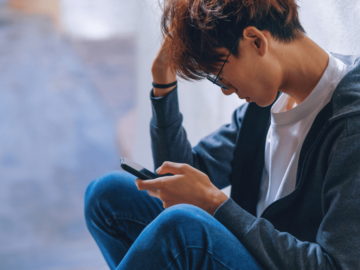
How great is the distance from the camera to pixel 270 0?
0.56 m

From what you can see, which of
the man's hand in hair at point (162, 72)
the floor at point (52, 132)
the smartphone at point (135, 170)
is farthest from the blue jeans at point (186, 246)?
the floor at point (52, 132)

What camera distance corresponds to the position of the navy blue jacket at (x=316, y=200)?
48 cm

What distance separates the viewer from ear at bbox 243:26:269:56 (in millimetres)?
564

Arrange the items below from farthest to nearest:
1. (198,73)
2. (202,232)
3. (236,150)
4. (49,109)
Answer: (49,109) → (236,150) → (198,73) → (202,232)

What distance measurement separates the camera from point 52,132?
Result: 57.9 inches

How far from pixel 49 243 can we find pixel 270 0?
136cm

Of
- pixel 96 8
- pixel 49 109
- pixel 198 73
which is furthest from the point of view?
pixel 49 109

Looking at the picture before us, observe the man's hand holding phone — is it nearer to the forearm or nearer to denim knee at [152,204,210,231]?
denim knee at [152,204,210,231]

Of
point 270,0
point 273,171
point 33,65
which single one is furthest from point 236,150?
point 33,65

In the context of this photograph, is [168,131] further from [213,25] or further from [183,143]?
[213,25]

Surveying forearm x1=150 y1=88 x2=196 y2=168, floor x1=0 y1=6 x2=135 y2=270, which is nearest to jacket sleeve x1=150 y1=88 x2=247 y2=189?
forearm x1=150 y1=88 x2=196 y2=168

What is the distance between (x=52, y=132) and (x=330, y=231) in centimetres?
126

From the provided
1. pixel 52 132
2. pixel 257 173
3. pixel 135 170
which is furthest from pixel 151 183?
pixel 52 132

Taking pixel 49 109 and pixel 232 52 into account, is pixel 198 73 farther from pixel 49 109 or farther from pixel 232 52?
pixel 49 109
